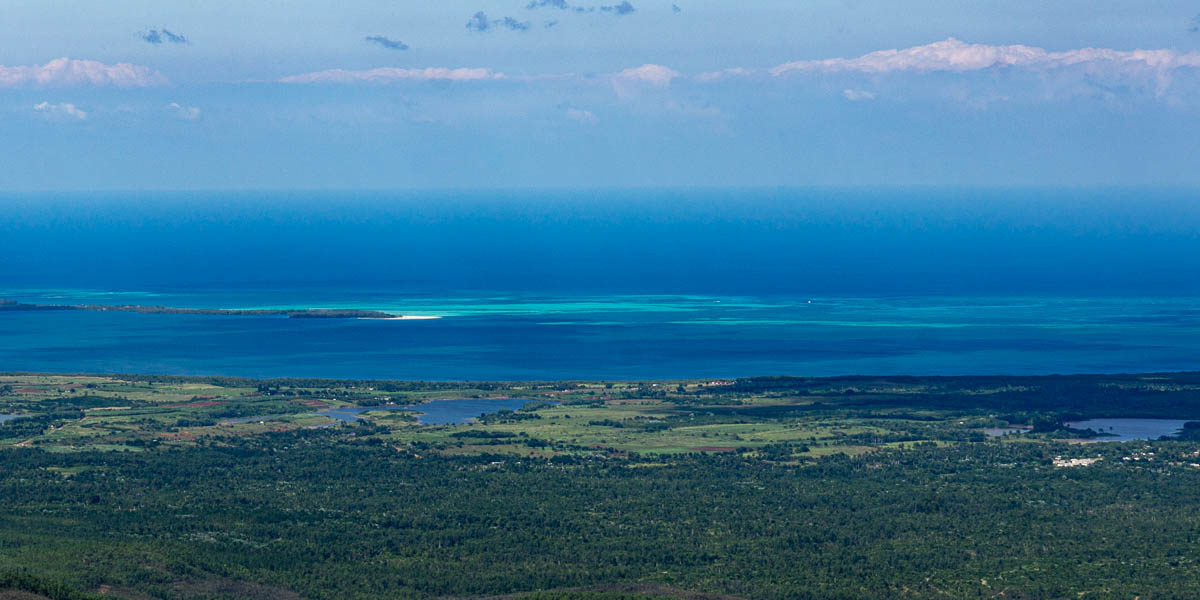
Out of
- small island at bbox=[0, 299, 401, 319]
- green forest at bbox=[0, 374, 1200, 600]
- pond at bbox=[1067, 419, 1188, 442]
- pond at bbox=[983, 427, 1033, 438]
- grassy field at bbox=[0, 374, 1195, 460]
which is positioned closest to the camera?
green forest at bbox=[0, 374, 1200, 600]

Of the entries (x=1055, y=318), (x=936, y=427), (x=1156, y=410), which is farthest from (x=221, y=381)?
(x=1055, y=318)

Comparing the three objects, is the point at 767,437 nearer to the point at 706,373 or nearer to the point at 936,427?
the point at 936,427

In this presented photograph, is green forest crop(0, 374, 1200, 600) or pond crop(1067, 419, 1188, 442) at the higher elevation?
pond crop(1067, 419, 1188, 442)

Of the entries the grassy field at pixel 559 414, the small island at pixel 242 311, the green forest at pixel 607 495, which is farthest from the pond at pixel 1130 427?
the small island at pixel 242 311

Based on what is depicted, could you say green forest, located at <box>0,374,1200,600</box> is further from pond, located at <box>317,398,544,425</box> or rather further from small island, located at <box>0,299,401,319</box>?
small island, located at <box>0,299,401,319</box>

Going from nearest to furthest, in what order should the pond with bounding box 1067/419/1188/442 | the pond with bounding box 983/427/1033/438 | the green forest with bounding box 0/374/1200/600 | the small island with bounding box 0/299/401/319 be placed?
the green forest with bounding box 0/374/1200/600, the pond with bounding box 1067/419/1188/442, the pond with bounding box 983/427/1033/438, the small island with bounding box 0/299/401/319

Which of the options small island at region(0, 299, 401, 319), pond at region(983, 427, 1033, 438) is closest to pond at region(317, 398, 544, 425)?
pond at region(983, 427, 1033, 438)

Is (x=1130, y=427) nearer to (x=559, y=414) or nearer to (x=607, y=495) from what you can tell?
(x=559, y=414)
